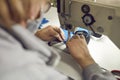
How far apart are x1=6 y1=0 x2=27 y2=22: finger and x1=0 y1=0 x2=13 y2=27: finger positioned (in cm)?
1

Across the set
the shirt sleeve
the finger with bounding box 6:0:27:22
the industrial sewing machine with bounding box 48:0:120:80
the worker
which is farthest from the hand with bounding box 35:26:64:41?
the finger with bounding box 6:0:27:22

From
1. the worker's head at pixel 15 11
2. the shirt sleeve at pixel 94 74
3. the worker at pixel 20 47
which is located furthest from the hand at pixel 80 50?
the worker's head at pixel 15 11

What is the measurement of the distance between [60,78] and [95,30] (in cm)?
59

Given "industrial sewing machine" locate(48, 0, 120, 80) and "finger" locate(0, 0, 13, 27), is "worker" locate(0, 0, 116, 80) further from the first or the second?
"industrial sewing machine" locate(48, 0, 120, 80)

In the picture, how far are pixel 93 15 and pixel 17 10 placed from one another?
68 cm

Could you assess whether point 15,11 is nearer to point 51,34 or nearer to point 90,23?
point 90,23

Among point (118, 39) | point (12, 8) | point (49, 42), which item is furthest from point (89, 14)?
point (12, 8)

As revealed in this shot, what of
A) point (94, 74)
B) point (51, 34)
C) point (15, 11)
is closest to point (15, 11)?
point (15, 11)

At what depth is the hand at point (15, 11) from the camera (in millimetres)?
517

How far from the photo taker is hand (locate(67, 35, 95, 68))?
44.2 inches

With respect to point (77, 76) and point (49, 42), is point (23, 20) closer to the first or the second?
point (77, 76)

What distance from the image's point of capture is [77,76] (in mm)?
1122

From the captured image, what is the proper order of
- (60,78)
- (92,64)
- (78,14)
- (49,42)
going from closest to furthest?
(60,78) → (92,64) → (78,14) → (49,42)

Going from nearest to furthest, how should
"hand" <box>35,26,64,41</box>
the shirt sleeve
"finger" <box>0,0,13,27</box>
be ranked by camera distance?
"finger" <box>0,0,13,27</box>
the shirt sleeve
"hand" <box>35,26,64,41</box>
